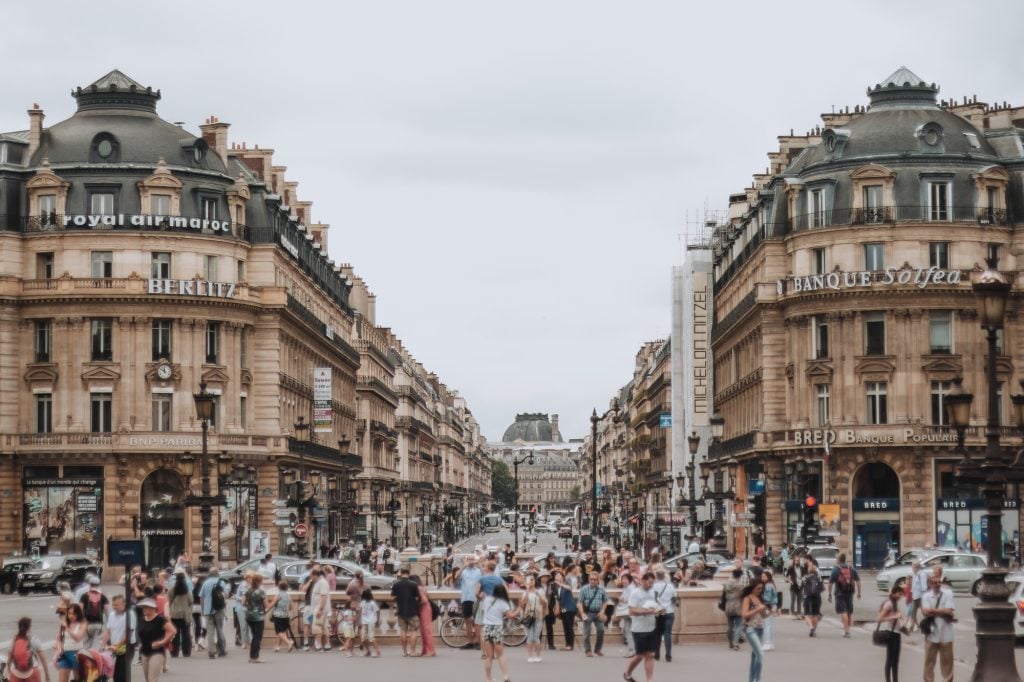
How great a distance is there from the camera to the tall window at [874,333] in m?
75.7

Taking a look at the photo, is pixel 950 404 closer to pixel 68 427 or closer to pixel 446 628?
pixel 446 628

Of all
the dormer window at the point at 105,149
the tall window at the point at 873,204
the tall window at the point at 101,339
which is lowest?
the tall window at the point at 101,339

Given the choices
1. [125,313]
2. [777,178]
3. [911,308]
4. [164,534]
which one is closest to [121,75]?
[125,313]

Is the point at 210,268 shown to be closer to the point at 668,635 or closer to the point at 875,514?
the point at 875,514

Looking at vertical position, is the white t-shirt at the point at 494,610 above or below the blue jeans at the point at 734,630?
above

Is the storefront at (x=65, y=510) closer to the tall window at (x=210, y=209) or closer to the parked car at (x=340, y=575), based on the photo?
the tall window at (x=210, y=209)

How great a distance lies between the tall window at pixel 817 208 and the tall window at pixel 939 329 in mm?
6507

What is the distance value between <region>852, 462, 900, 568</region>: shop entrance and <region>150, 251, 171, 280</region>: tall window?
31.4 m

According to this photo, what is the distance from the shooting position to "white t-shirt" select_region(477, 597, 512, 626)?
30.0 meters

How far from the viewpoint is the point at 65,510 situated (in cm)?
7425

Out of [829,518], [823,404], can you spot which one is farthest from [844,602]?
[823,404]

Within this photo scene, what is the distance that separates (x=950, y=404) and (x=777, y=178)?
53955mm

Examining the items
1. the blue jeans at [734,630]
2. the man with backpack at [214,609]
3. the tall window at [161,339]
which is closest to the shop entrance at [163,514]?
the tall window at [161,339]

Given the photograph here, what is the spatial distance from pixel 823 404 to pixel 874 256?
276 inches
